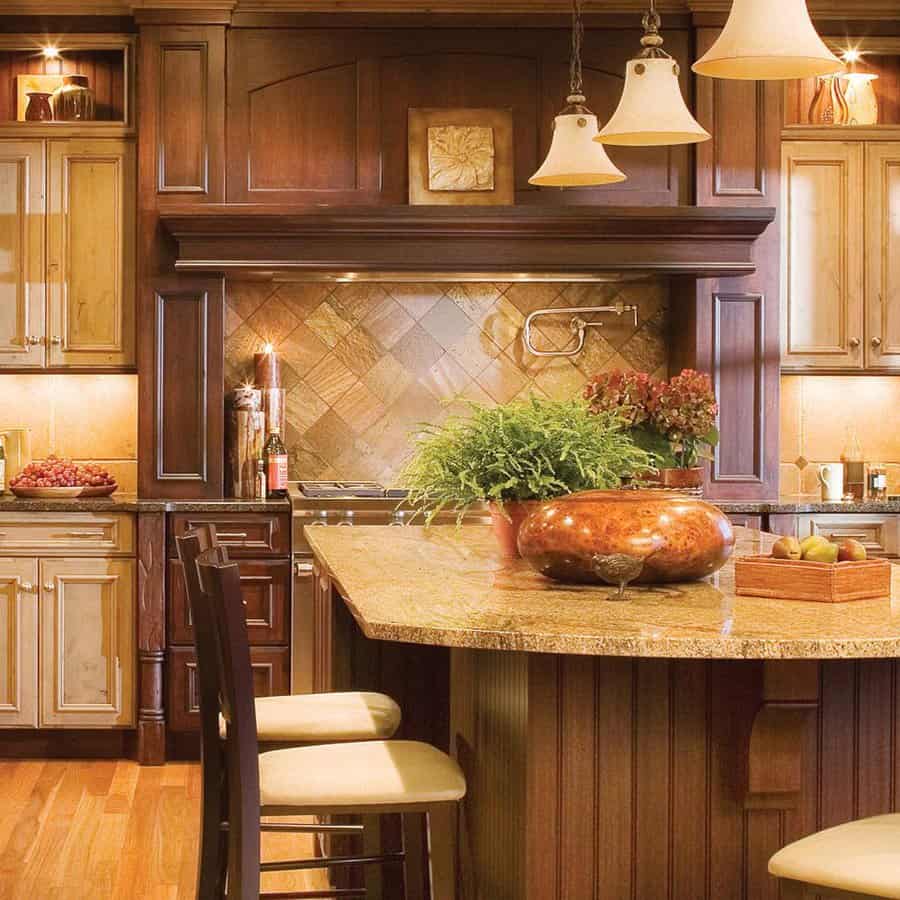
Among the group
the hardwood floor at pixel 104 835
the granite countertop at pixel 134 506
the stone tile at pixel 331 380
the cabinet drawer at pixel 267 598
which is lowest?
the hardwood floor at pixel 104 835

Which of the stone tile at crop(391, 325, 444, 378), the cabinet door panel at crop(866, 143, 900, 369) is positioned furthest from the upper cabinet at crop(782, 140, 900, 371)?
the stone tile at crop(391, 325, 444, 378)

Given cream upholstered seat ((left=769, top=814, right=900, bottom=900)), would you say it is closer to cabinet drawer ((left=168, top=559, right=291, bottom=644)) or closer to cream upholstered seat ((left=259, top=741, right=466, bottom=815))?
cream upholstered seat ((left=259, top=741, right=466, bottom=815))

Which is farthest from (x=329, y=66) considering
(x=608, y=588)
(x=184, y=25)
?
(x=608, y=588)

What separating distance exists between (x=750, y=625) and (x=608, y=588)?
0.50m

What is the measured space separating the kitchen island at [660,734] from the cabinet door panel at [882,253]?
3416mm

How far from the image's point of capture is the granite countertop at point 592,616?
6.52 ft

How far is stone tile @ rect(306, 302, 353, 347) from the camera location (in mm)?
5938

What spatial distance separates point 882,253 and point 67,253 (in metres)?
3.11

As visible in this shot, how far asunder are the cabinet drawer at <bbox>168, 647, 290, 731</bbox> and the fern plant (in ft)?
7.76

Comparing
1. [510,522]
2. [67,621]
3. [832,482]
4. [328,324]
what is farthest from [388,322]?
[510,522]

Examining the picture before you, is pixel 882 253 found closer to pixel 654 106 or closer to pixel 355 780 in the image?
pixel 654 106

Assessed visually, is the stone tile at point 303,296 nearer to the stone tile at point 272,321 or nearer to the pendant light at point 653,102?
the stone tile at point 272,321

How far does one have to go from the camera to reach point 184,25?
17.9 feet

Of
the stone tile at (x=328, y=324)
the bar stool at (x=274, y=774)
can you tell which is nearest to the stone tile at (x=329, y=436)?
the stone tile at (x=328, y=324)
